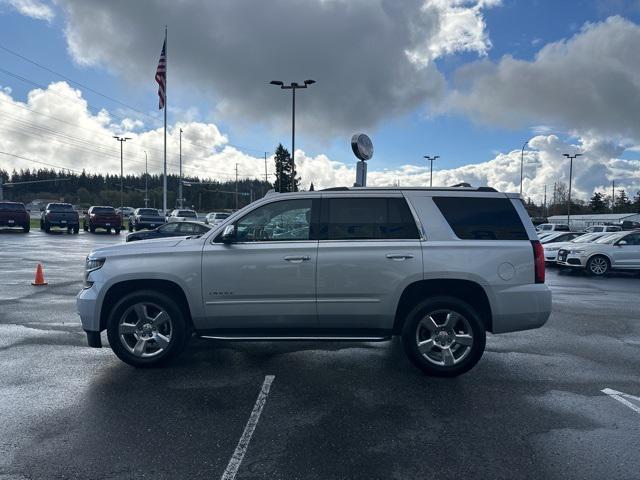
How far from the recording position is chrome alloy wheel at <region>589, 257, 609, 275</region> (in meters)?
14.4

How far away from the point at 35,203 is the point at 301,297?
453ft

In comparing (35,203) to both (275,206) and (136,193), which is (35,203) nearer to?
(136,193)

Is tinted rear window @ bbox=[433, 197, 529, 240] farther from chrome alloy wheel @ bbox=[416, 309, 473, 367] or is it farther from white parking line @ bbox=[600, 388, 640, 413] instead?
white parking line @ bbox=[600, 388, 640, 413]

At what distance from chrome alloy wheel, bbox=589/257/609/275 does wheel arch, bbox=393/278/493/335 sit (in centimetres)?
1168

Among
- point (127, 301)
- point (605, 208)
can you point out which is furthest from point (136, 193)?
point (127, 301)

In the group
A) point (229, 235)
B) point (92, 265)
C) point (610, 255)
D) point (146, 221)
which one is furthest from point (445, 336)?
point (146, 221)

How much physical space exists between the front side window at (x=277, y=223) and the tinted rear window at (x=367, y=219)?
22 cm

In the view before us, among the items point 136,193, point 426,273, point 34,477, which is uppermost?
point 136,193

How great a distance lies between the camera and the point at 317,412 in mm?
3998

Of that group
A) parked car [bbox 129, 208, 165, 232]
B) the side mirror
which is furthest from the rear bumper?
parked car [bbox 129, 208, 165, 232]

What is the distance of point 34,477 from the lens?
118 inches

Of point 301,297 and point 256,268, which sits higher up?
point 256,268

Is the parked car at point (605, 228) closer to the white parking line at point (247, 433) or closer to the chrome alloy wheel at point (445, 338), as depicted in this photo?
the chrome alloy wheel at point (445, 338)

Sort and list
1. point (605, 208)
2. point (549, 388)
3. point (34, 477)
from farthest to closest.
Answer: point (605, 208) < point (549, 388) < point (34, 477)
